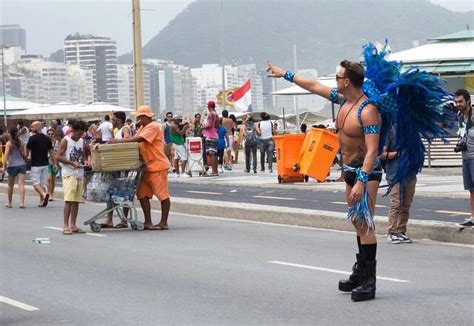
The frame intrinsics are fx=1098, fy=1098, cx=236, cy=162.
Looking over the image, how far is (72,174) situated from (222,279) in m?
5.97

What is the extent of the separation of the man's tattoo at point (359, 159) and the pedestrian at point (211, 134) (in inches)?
791

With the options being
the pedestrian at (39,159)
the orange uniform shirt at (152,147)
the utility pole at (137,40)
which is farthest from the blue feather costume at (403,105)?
the utility pole at (137,40)

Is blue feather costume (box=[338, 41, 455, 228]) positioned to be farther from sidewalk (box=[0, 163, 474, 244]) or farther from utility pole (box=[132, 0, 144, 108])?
utility pole (box=[132, 0, 144, 108])

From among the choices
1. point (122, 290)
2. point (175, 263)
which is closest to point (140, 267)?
point (175, 263)

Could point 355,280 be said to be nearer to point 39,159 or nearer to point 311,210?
point 311,210

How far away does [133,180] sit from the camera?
17.2m

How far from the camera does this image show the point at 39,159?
76.4 ft

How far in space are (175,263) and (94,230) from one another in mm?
4476

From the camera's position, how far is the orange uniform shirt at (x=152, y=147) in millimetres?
16875

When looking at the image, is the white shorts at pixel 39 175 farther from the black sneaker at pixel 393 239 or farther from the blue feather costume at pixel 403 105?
the blue feather costume at pixel 403 105

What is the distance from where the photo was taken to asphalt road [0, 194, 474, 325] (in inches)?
371

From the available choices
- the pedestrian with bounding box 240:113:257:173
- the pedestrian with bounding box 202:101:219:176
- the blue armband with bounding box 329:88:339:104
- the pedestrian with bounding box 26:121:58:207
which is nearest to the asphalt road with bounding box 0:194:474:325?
the blue armband with bounding box 329:88:339:104

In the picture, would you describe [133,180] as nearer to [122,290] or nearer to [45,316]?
[122,290]

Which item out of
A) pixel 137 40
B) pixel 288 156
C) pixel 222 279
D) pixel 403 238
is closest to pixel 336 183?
pixel 288 156
